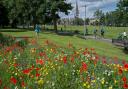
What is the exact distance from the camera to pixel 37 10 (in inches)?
3580

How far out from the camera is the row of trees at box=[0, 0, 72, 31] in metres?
87.2

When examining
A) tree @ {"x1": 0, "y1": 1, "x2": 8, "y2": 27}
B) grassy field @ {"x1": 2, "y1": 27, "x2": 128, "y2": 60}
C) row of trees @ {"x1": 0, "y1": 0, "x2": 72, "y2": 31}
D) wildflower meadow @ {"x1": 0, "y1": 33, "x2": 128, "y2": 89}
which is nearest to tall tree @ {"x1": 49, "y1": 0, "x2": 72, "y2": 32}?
row of trees @ {"x1": 0, "y1": 0, "x2": 72, "y2": 31}

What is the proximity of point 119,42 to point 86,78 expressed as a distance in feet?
97.0

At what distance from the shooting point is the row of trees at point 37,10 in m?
87.2

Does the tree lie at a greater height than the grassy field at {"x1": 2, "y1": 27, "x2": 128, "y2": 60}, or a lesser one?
greater

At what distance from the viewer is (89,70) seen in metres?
10.0

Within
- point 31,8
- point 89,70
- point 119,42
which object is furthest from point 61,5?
point 89,70

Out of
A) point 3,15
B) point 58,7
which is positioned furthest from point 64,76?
point 3,15

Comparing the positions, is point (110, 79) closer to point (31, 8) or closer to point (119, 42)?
point (119, 42)

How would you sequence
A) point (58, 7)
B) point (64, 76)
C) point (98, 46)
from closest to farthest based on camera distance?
point (64, 76) < point (98, 46) < point (58, 7)

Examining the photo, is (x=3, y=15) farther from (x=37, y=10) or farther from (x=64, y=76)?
(x=64, y=76)

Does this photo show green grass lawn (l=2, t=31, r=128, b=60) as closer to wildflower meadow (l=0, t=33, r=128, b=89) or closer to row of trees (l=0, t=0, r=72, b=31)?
wildflower meadow (l=0, t=33, r=128, b=89)

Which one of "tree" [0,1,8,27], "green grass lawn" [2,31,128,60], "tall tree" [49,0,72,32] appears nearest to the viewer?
"green grass lawn" [2,31,128,60]

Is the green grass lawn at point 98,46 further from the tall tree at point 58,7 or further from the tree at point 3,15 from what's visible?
the tree at point 3,15
